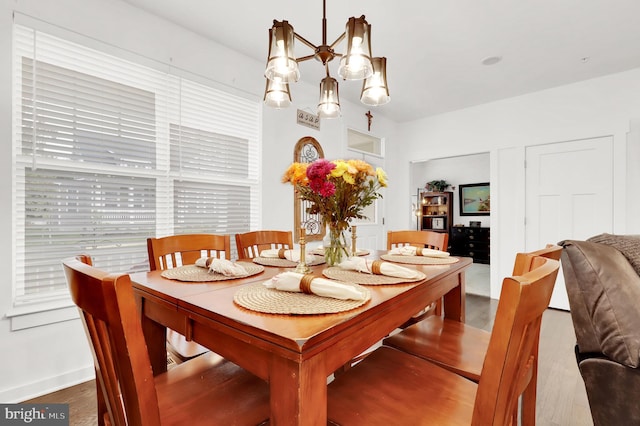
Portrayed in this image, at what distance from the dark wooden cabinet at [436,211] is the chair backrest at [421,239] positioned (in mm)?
6064

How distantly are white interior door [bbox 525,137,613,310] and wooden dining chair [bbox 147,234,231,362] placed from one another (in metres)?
3.77

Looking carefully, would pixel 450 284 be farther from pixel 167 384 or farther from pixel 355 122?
pixel 355 122

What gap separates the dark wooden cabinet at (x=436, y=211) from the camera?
782 cm

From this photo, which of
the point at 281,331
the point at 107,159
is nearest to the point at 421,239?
the point at 281,331

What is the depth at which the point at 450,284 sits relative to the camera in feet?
4.71

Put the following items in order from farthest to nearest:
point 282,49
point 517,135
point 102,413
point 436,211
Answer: point 436,211, point 517,135, point 282,49, point 102,413

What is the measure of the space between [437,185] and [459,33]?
5.72 meters

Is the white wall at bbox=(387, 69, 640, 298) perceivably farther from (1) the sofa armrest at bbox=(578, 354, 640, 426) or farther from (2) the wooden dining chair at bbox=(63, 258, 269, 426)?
(2) the wooden dining chair at bbox=(63, 258, 269, 426)

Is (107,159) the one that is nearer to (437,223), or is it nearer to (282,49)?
(282,49)

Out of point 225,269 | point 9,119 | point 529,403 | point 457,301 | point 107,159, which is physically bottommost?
point 529,403

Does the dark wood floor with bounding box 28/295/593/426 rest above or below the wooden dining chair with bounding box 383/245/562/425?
below

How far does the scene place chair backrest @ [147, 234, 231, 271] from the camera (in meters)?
1.59

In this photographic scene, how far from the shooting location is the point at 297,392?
0.64 meters

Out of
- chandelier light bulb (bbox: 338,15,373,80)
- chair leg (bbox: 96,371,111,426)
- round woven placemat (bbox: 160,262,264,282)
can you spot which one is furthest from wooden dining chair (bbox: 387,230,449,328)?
chair leg (bbox: 96,371,111,426)
